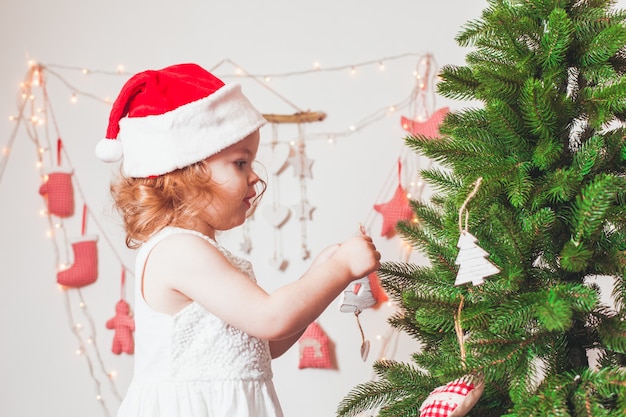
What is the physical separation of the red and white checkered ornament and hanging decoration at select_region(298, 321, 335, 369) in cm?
125

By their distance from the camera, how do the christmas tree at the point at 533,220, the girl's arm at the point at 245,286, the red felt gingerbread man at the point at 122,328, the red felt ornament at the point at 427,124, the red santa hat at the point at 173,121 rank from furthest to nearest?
the red felt gingerbread man at the point at 122,328
the red felt ornament at the point at 427,124
the red santa hat at the point at 173,121
the girl's arm at the point at 245,286
the christmas tree at the point at 533,220

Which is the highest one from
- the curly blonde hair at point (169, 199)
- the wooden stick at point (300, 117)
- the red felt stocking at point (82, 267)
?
the wooden stick at point (300, 117)

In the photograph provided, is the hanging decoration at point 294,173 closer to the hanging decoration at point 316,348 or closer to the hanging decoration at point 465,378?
the hanging decoration at point 316,348

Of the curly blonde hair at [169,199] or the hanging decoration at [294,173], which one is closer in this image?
the curly blonde hair at [169,199]

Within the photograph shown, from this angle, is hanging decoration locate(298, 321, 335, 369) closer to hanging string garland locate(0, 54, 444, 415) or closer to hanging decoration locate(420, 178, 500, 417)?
hanging string garland locate(0, 54, 444, 415)

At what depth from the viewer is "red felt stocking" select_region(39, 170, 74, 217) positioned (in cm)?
217

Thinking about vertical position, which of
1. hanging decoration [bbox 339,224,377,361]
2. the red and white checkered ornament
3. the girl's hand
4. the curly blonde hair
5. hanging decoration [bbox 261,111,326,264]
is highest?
hanging decoration [bbox 261,111,326,264]

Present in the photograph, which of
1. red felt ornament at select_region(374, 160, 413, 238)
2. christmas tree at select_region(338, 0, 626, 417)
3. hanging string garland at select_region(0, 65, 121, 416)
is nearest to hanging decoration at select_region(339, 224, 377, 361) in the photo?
christmas tree at select_region(338, 0, 626, 417)

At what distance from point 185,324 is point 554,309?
0.51 m

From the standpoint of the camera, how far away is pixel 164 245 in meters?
0.97

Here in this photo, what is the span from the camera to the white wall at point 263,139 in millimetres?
2133

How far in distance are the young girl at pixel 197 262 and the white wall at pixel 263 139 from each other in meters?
1.09

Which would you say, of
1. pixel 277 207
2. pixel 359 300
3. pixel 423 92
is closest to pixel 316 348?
pixel 277 207

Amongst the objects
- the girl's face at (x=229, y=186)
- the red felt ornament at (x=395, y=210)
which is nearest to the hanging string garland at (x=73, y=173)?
the red felt ornament at (x=395, y=210)
